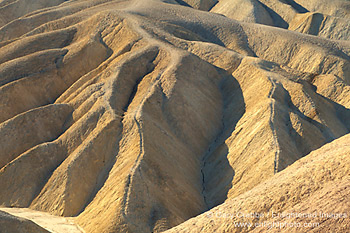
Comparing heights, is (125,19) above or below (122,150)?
above

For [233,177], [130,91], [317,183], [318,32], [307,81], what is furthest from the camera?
[318,32]

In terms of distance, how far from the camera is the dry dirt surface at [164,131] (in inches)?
691

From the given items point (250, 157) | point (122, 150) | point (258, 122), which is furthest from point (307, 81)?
point (122, 150)

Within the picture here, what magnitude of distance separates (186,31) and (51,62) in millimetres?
14383

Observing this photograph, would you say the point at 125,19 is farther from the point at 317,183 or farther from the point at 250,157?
the point at 317,183

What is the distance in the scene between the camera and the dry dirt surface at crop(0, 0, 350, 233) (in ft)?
57.6

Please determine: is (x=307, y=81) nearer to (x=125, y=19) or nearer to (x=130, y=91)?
(x=130, y=91)

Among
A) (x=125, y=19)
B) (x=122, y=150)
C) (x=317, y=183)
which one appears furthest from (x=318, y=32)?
(x=317, y=183)

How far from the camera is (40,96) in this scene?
40719 millimetres

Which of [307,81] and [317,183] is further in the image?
[307,81]

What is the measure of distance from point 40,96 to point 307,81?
2257cm

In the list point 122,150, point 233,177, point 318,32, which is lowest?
point 318,32

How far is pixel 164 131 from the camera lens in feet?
108

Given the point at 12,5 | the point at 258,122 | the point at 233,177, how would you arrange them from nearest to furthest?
the point at 233,177 → the point at 258,122 → the point at 12,5
